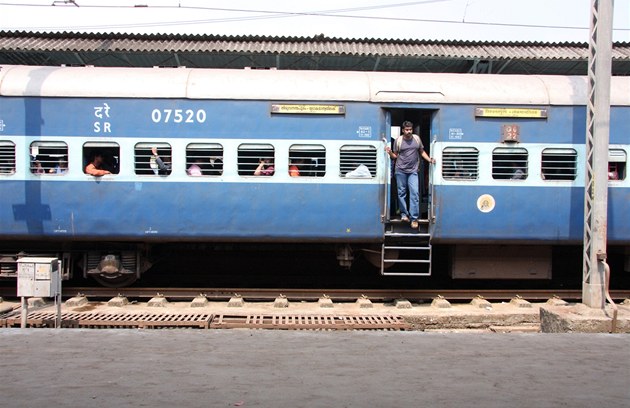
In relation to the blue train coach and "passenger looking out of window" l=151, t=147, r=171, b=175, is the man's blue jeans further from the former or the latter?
"passenger looking out of window" l=151, t=147, r=171, b=175

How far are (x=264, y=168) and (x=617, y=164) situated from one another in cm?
561

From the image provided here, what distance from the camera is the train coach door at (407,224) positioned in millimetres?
8461

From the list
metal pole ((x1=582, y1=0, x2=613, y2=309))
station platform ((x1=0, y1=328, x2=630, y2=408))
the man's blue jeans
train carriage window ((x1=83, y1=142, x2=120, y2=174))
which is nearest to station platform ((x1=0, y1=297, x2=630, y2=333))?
metal pole ((x1=582, y1=0, x2=613, y2=309))

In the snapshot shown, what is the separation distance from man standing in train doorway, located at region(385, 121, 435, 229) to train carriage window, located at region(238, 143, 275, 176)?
1889 millimetres

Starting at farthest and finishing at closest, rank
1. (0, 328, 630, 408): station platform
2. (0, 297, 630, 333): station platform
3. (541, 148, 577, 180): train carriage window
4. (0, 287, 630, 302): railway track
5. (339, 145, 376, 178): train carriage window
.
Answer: (0, 287, 630, 302): railway track → (541, 148, 577, 180): train carriage window → (339, 145, 376, 178): train carriage window → (0, 297, 630, 333): station platform → (0, 328, 630, 408): station platform

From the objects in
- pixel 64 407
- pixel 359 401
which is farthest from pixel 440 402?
pixel 64 407

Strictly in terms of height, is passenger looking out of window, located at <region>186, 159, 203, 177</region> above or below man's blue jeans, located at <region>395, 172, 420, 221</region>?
above

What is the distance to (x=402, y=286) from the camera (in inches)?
383

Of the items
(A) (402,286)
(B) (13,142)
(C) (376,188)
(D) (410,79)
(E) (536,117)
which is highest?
(D) (410,79)

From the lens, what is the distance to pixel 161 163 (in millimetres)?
8273

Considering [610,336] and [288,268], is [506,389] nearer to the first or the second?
[610,336]

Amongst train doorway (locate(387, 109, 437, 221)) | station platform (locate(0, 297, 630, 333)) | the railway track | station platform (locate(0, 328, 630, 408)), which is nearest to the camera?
station platform (locate(0, 328, 630, 408))

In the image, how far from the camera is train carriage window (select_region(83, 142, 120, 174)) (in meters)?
8.27

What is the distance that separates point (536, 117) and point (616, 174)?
159cm
